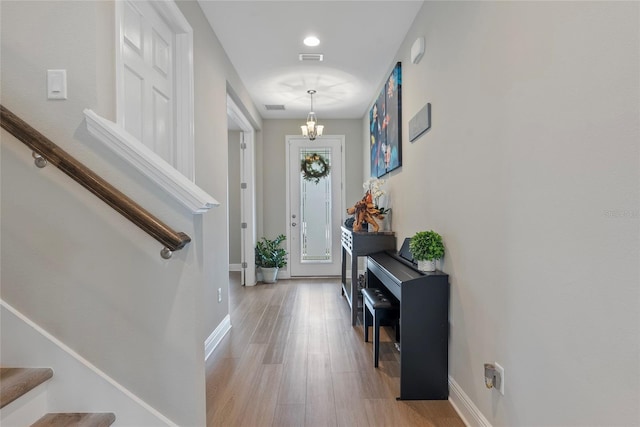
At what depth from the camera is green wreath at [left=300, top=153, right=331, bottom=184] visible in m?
5.50

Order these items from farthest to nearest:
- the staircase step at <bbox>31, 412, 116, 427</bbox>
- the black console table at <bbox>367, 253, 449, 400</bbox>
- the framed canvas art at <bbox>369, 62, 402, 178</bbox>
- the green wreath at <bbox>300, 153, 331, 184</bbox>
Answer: the green wreath at <bbox>300, 153, 331, 184</bbox> < the framed canvas art at <bbox>369, 62, 402, 178</bbox> < the black console table at <bbox>367, 253, 449, 400</bbox> < the staircase step at <bbox>31, 412, 116, 427</bbox>

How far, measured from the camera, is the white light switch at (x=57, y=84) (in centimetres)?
133

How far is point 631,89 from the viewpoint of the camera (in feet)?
2.77

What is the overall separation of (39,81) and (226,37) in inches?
75.3

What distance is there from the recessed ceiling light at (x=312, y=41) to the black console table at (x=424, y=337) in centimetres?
225

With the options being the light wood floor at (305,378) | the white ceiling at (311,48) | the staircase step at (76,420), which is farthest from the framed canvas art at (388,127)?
the staircase step at (76,420)

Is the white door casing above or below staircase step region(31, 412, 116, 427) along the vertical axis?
above

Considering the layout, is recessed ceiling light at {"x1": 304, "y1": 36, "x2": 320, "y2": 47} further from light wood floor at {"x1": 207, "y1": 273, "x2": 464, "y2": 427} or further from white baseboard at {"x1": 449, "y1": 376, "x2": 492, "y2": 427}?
white baseboard at {"x1": 449, "y1": 376, "x2": 492, "y2": 427}

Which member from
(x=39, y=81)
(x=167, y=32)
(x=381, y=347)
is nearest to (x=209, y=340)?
(x=381, y=347)

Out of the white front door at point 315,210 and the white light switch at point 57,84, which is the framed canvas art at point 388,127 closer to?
the white front door at point 315,210

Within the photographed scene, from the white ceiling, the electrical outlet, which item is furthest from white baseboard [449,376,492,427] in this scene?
the white ceiling

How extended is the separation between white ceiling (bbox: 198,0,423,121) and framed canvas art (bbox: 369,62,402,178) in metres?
0.28

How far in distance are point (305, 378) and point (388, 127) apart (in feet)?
8.18

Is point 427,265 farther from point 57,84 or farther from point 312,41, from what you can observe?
point 312,41
